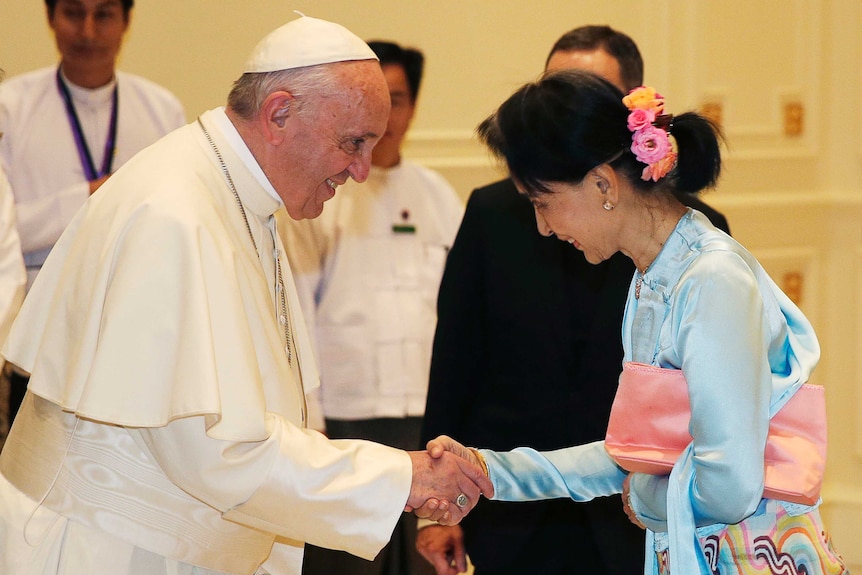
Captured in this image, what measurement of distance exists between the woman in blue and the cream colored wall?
9.71 ft

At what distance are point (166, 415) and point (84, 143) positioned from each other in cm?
233

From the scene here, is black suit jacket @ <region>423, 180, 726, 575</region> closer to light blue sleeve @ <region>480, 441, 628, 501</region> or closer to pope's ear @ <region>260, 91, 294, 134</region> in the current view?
light blue sleeve @ <region>480, 441, 628, 501</region>

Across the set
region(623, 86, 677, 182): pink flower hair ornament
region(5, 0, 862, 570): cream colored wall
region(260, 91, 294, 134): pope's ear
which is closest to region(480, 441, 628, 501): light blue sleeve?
region(623, 86, 677, 182): pink flower hair ornament

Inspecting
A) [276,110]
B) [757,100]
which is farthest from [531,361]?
[757,100]

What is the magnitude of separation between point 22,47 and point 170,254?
2.83 m

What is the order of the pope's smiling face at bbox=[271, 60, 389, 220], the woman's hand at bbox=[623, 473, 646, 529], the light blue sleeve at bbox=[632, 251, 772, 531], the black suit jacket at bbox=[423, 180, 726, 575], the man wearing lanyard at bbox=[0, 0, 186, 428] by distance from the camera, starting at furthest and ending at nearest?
1. the man wearing lanyard at bbox=[0, 0, 186, 428]
2. the black suit jacket at bbox=[423, 180, 726, 575]
3. the pope's smiling face at bbox=[271, 60, 389, 220]
4. the woman's hand at bbox=[623, 473, 646, 529]
5. the light blue sleeve at bbox=[632, 251, 772, 531]

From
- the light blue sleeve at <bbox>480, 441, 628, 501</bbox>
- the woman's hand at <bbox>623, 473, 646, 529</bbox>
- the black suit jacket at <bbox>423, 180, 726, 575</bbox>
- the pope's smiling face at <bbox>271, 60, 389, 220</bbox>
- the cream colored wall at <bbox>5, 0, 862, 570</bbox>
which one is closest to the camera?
the woman's hand at <bbox>623, 473, 646, 529</bbox>

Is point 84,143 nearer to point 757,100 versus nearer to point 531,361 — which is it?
point 531,361

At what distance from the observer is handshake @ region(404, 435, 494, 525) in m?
2.54

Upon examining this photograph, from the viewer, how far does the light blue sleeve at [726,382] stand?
6.56ft

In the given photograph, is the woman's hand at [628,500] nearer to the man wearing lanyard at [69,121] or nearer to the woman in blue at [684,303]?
the woman in blue at [684,303]

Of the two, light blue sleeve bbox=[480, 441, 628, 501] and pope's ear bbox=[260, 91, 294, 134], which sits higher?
pope's ear bbox=[260, 91, 294, 134]

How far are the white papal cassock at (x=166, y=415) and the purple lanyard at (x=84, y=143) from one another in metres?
1.80

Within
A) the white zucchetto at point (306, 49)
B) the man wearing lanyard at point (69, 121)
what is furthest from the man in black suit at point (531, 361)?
the man wearing lanyard at point (69, 121)
